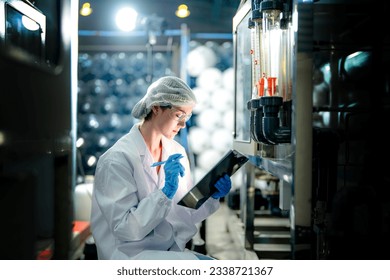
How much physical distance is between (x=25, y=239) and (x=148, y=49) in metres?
2.02

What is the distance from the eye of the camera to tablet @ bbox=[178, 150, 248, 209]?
3.98ft

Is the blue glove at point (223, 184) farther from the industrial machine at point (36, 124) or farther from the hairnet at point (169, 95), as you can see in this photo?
the industrial machine at point (36, 124)

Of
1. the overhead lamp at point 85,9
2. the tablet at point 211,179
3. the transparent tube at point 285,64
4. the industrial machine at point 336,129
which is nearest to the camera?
the industrial machine at point 336,129

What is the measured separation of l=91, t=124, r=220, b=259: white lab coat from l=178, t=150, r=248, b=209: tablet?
0.24ft

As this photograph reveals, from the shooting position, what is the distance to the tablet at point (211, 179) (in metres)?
1.21

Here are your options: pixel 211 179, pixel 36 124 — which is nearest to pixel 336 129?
pixel 211 179

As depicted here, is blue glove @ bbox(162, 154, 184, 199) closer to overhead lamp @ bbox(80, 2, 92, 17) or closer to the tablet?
the tablet

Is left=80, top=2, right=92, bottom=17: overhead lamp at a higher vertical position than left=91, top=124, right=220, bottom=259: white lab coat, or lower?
higher

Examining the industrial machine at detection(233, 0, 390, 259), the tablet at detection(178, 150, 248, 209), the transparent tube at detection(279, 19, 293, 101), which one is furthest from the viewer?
the tablet at detection(178, 150, 248, 209)

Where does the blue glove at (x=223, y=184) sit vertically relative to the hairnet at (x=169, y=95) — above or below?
below

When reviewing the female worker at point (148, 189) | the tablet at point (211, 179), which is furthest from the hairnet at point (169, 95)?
the tablet at point (211, 179)

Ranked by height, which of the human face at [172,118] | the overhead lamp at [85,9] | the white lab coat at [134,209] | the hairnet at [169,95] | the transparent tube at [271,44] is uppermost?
the overhead lamp at [85,9]

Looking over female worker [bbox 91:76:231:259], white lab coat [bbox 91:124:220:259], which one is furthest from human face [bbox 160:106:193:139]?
white lab coat [bbox 91:124:220:259]
